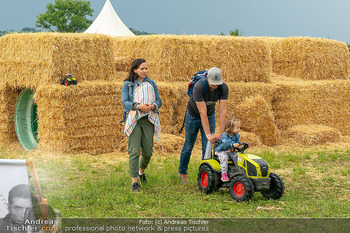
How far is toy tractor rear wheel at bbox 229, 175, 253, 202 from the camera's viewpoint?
6.00 metres

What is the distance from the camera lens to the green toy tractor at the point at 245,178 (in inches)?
240

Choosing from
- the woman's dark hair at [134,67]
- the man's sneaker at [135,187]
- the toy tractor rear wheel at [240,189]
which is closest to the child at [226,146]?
the toy tractor rear wheel at [240,189]

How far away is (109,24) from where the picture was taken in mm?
24922

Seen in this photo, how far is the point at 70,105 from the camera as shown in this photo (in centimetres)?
1038

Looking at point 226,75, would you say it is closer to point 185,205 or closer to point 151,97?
point 151,97

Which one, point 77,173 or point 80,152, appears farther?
point 80,152

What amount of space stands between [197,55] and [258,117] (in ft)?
7.34

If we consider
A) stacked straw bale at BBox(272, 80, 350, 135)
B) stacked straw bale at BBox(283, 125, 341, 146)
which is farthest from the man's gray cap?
stacked straw bale at BBox(272, 80, 350, 135)

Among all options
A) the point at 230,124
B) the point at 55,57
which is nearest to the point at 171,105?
the point at 55,57

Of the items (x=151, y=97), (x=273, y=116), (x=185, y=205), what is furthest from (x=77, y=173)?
(x=273, y=116)

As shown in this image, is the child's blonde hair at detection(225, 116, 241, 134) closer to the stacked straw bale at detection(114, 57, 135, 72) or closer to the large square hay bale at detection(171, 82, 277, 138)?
the large square hay bale at detection(171, 82, 277, 138)

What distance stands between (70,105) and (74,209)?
4955 millimetres

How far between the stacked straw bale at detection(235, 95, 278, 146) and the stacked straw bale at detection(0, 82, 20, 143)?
5.97 metres

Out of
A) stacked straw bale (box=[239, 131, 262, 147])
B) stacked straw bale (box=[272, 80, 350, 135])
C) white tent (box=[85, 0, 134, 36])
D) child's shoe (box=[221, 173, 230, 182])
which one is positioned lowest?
child's shoe (box=[221, 173, 230, 182])
